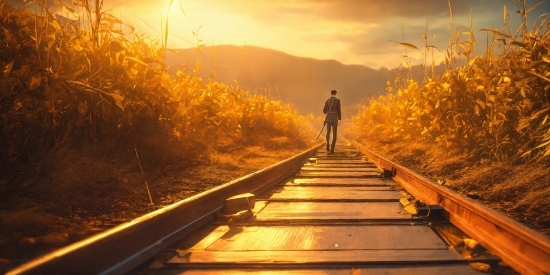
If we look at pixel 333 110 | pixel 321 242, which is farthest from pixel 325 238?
pixel 333 110

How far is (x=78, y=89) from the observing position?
5.12 meters

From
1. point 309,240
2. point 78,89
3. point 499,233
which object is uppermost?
point 78,89

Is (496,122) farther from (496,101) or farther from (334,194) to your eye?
(334,194)

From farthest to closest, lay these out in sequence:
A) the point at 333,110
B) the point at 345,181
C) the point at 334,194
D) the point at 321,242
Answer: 1. the point at 333,110
2. the point at 345,181
3. the point at 334,194
4. the point at 321,242

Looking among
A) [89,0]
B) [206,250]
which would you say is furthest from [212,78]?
[206,250]

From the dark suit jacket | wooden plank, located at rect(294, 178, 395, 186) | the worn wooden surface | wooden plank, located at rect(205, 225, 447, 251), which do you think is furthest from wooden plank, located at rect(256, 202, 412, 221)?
the dark suit jacket

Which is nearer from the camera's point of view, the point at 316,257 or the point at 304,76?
the point at 316,257

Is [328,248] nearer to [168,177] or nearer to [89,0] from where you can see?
[168,177]

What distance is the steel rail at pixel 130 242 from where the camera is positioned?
2227 mm

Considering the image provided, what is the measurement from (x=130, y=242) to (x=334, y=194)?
10.8 feet

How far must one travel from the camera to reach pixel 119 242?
271cm

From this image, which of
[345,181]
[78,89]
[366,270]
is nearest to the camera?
[366,270]

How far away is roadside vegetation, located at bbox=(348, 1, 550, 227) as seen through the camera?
4805mm

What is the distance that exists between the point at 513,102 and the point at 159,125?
15.2ft
